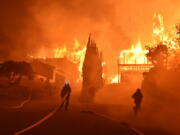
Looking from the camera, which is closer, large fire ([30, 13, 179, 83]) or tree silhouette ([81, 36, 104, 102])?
tree silhouette ([81, 36, 104, 102])

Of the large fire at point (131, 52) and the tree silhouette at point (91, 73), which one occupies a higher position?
the large fire at point (131, 52)

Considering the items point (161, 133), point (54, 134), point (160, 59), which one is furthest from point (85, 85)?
point (54, 134)

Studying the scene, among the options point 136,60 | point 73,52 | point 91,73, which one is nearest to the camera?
point 91,73

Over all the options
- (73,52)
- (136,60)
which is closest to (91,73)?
(136,60)

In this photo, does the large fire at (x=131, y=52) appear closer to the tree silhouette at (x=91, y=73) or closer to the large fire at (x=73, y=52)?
the large fire at (x=73, y=52)

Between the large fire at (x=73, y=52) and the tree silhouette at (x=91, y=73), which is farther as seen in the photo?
the large fire at (x=73, y=52)

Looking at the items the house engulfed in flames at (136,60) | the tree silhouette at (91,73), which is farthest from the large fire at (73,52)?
the tree silhouette at (91,73)

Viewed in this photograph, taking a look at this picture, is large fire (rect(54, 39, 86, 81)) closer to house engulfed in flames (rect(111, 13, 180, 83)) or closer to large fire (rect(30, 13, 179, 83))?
large fire (rect(30, 13, 179, 83))

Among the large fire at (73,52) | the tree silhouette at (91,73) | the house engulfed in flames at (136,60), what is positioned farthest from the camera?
the large fire at (73,52)

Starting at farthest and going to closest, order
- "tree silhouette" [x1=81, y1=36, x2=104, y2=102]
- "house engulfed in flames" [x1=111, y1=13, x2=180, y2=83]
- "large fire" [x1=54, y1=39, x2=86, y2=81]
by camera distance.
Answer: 1. "large fire" [x1=54, y1=39, x2=86, y2=81]
2. "house engulfed in flames" [x1=111, y1=13, x2=180, y2=83]
3. "tree silhouette" [x1=81, y1=36, x2=104, y2=102]

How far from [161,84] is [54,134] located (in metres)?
24.1

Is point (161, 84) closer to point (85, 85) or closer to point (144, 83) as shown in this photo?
point (144, 83)

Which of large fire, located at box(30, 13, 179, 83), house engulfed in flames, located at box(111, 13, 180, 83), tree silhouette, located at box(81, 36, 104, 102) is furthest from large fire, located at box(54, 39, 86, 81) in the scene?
tree silhouette, located at box(81, 36, 104, 102)

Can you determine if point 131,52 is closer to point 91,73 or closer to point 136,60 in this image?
point 136,60
